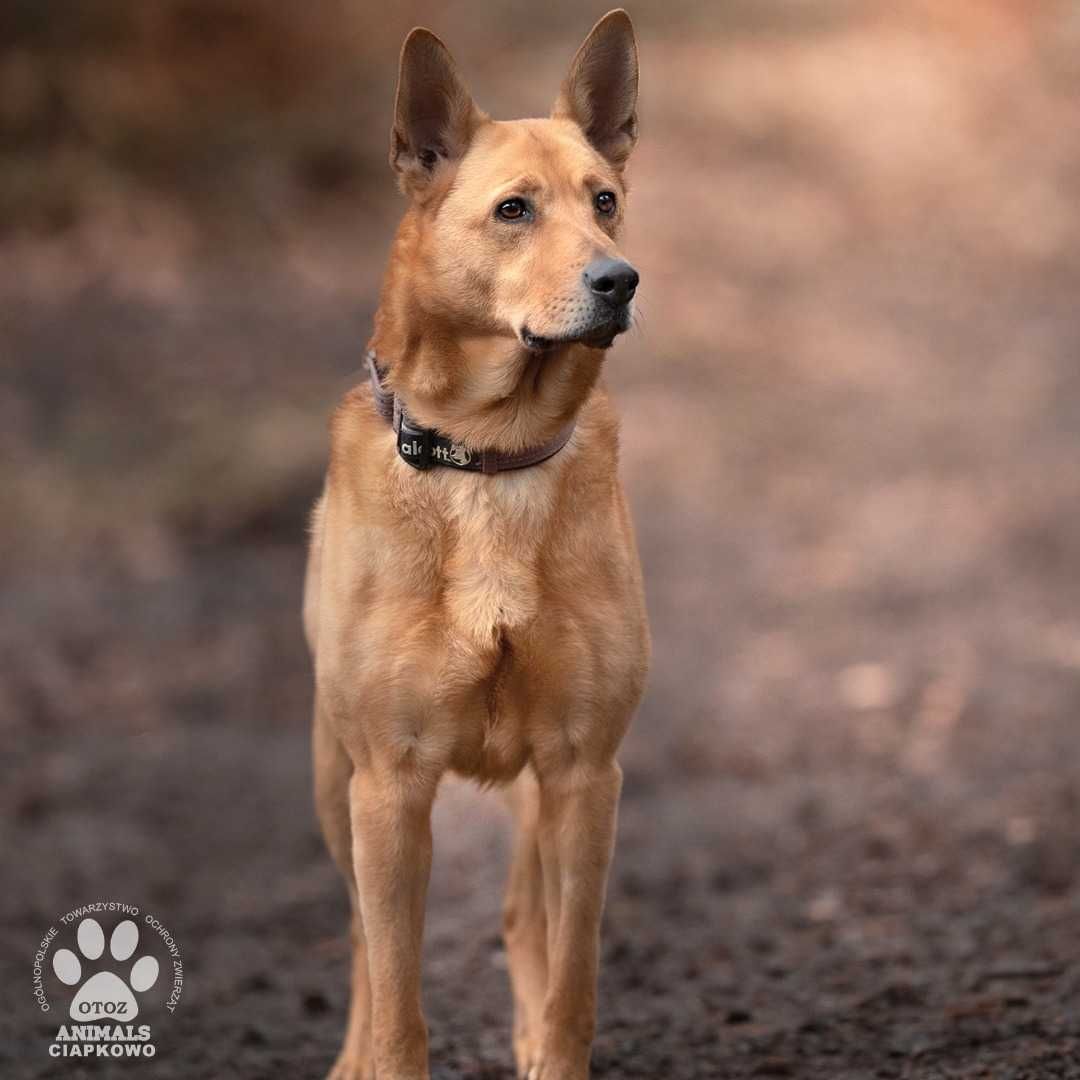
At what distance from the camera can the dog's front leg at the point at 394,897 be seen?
392cm

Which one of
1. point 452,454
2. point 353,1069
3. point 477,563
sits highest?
point 452,454

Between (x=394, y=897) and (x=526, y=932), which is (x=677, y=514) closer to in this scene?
(x=526, y=932)

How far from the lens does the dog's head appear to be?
3.66 metres

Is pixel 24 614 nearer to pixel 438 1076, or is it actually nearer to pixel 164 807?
pixel 164 807

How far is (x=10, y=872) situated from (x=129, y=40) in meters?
7.67

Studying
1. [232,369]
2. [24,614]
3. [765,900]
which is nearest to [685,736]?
[765,900]

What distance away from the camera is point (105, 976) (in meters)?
5.60

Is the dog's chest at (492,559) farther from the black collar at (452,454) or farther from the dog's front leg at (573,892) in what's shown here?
the dog's front leg at (573,892)

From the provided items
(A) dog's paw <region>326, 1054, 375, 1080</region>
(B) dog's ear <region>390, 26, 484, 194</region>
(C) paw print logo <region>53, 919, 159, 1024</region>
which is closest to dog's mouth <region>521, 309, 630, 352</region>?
(B) dog's ear <region>390, 26, 484, 194</region>

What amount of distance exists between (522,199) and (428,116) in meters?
0.42

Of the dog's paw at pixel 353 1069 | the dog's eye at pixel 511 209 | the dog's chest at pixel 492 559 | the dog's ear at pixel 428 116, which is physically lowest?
the dog's paw at pixel 353 1069

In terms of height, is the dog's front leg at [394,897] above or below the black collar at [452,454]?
below

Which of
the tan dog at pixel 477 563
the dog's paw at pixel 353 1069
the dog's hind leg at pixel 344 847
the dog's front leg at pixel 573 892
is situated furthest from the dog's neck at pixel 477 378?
the dog's paw at pixel 353 1069

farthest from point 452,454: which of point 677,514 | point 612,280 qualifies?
point 677,514
